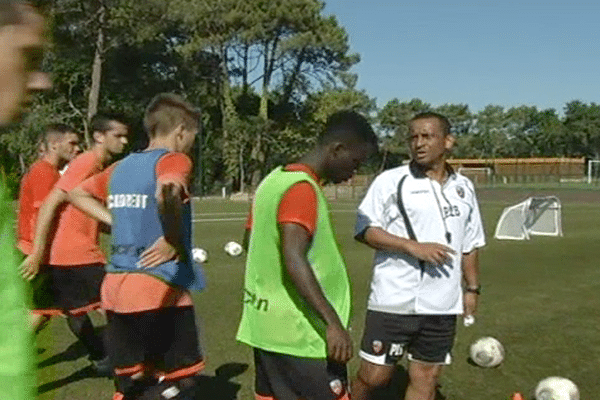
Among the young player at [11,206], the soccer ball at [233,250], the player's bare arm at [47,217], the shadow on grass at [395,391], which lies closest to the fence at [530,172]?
the soccer ball at [233,250]

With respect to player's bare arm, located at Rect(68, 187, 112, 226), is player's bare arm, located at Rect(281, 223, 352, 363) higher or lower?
lower

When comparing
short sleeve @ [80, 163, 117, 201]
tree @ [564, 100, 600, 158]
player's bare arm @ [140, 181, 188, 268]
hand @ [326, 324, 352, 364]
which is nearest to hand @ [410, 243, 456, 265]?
player's bare arm @ [140, 181, 188, 268]

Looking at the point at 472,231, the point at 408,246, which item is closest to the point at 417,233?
the point at 408,246

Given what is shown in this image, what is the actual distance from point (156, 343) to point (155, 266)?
0.42 meters

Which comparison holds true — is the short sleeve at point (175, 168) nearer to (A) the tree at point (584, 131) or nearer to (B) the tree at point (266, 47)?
(B) the tree at point (266, 47)

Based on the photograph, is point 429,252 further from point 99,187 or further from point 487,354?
point 487,354

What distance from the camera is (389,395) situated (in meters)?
7.15

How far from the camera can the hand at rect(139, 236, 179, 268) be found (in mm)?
4977

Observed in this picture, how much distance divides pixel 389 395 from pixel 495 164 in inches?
3439

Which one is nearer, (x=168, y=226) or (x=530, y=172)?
(x=168, y=226)

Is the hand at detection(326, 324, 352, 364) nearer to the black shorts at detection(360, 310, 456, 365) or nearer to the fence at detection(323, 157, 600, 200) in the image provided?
the black shorts at detection(360, 310, 456, 365)

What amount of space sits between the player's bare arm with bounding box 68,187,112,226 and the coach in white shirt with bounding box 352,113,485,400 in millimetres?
1427

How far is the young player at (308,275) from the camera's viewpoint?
4.26 m

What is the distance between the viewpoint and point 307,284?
13.8 ft
